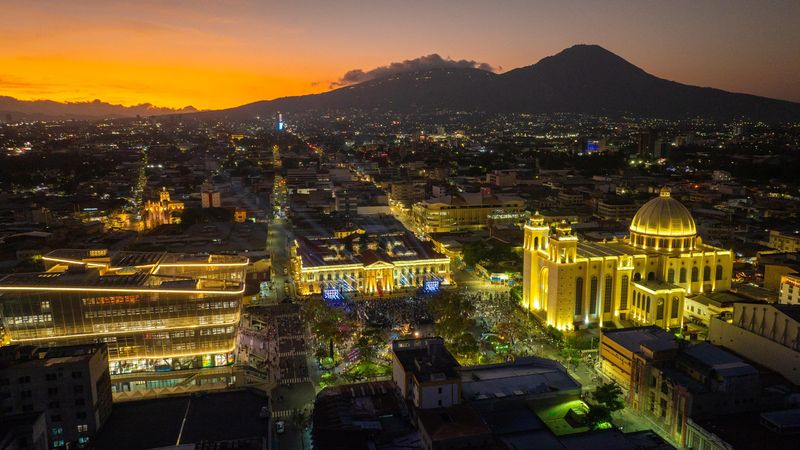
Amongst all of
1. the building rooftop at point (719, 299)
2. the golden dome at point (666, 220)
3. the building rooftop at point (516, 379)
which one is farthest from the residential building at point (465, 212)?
the building rooftop at point (516, 379)

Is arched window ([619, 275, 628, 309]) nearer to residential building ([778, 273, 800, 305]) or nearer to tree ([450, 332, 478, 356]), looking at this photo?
residential building ([778, 273, 800, 305])

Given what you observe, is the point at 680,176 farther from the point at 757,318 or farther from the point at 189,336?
the point at 189,336

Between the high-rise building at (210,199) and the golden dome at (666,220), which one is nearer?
the golden dome at (666,220)

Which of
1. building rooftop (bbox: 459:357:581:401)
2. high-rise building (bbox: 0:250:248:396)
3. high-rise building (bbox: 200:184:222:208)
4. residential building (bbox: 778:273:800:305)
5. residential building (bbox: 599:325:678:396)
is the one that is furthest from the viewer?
high-rise building (bbox: 200:184:222:208)

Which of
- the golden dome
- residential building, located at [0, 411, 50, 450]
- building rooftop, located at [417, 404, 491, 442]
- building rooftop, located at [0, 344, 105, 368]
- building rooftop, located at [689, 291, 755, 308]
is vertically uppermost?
the golden dome

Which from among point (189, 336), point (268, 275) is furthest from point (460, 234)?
point (189, 336)

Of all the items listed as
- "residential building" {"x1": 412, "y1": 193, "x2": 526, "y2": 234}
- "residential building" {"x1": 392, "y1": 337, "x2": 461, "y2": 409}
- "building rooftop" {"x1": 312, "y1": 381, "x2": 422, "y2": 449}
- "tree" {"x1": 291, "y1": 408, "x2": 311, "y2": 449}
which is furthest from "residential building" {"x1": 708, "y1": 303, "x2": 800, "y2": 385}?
"residential building" {"x1": 412, "y1": 193, "x2": 526, "y2": 234}

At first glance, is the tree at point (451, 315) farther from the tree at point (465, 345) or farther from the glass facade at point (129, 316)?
the glass facade at point (129, 316)
